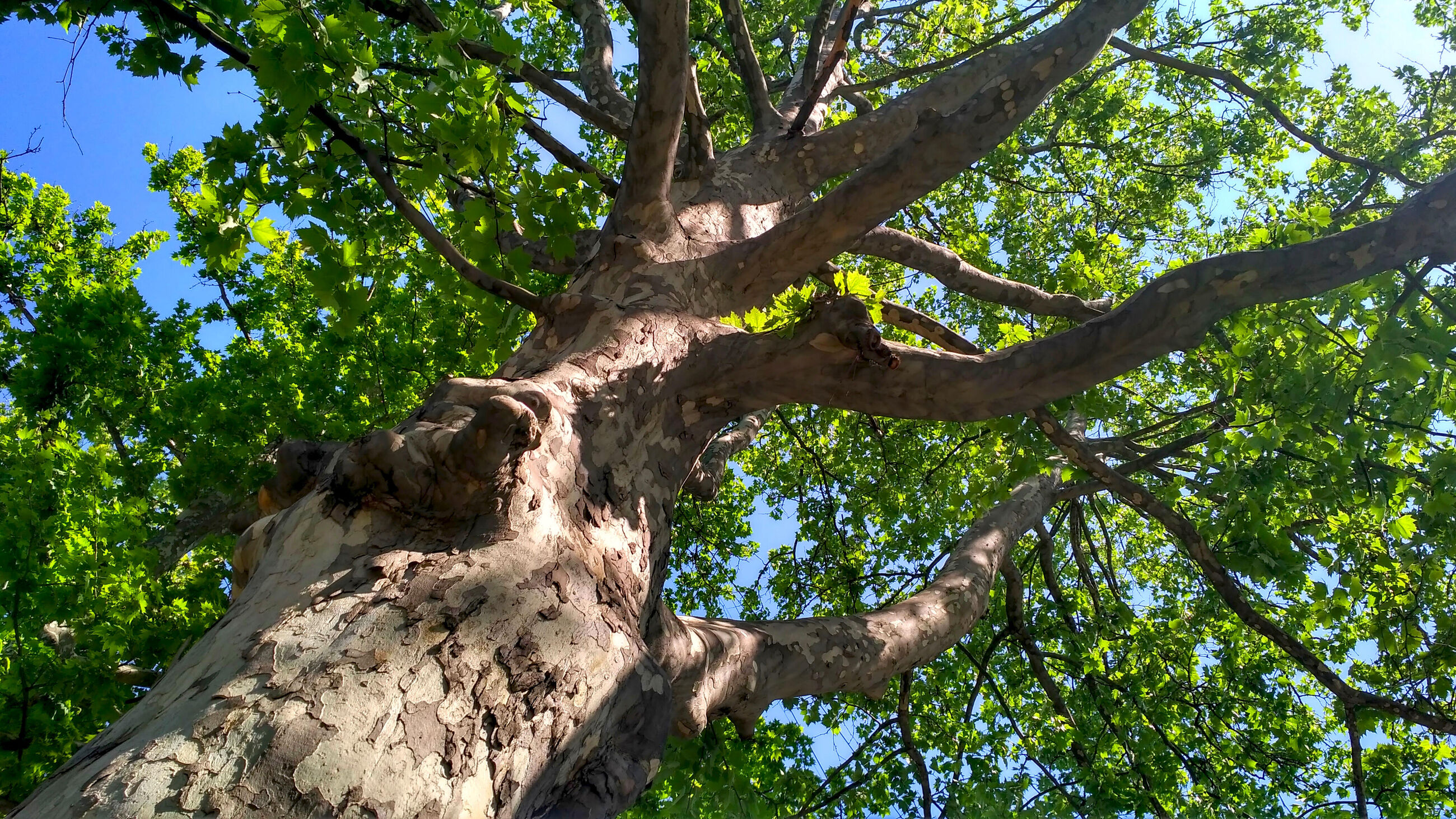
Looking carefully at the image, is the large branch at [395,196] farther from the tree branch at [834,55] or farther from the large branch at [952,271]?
the large branch at [952,271]

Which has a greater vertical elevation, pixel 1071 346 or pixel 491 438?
pixel 1071 346

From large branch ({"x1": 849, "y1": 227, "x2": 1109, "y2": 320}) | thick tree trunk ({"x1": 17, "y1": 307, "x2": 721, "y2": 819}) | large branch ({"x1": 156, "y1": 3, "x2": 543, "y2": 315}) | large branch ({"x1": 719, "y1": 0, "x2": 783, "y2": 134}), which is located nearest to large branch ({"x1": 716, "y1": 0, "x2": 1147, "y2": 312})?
large branch ({"x1": 156, "y1": 3, "x2": 543, "y2": 315})

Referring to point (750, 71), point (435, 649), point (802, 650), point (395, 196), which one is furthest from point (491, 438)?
point (750, 71)

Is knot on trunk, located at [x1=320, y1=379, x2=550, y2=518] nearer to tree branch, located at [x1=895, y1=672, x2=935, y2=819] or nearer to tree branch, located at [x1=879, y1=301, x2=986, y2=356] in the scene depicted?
tree branch, located at [x1=879, y1=301, x2=986, y2=356]

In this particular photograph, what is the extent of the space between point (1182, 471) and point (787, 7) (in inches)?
213

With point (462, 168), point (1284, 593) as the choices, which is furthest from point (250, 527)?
point (1284, 593)

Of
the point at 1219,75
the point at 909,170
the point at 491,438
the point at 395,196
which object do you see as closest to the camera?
the point at 491,438

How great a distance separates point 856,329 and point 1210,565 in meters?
2.58

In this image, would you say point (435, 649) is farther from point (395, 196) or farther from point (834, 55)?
point (834, 55)

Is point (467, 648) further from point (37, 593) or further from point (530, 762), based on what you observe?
point (37, 593)

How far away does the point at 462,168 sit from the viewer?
276cm

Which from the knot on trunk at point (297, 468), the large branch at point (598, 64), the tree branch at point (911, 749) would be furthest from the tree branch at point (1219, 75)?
the knot on trunk at point (297, 468)

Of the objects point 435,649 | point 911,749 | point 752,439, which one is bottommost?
point 435,649

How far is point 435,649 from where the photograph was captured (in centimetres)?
137
